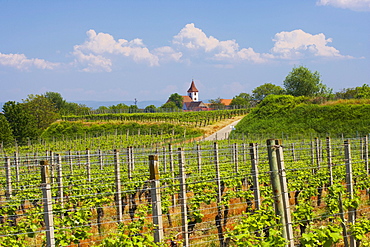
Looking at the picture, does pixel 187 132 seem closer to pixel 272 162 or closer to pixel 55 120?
pixel 55 120

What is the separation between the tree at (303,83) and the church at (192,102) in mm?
47750

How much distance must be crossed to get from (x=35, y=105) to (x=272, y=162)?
73483 millimetres

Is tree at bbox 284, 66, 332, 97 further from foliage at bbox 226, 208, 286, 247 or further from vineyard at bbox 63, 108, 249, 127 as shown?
foliage at bbox 226, 208, 286, 247

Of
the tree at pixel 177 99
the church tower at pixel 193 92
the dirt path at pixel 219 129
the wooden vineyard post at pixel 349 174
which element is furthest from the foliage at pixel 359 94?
the church tower at pixel 193 92

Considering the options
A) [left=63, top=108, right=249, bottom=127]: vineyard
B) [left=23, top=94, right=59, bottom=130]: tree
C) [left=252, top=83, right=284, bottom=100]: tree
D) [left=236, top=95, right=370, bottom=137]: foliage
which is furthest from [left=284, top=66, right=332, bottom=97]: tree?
[left=23, top=94, right=59, bottom=130]: tree

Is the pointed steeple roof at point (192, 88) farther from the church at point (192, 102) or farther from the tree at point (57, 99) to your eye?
the tree at point (57, 99)

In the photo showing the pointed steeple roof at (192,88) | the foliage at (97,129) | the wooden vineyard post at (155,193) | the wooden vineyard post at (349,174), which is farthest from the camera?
the pointed steeple roof at (192,88)

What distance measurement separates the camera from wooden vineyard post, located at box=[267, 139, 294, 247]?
4.30 metres

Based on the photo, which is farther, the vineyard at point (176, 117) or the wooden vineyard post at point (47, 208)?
the vineyard at point (176, 117)

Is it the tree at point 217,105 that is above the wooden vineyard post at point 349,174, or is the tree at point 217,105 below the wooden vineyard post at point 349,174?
above

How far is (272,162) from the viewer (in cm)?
431

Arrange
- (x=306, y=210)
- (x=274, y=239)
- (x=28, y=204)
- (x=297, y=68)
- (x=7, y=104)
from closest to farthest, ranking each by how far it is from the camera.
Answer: (x=274, y=239) < (x=306, y=210) < (x=28, y=204) < (x=7, y=104) < (x=297, y=68)

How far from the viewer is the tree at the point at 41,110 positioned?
68.2 m

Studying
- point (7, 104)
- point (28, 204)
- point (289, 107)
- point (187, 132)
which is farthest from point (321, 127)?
point (7, 104)
